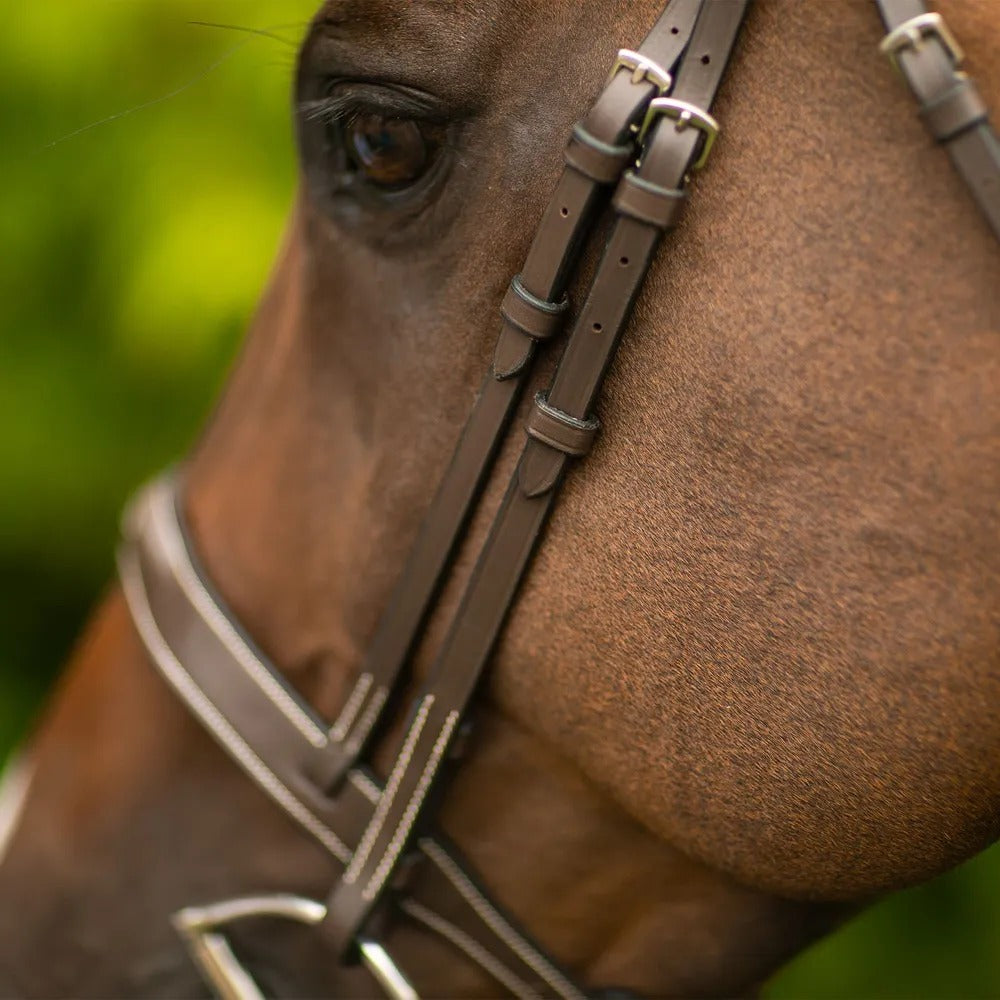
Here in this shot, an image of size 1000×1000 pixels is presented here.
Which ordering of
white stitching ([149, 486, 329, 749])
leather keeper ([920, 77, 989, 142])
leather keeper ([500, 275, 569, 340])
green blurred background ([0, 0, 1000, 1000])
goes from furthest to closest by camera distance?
green blurred background ([0, 0, 1000, 1000]) → white stitching ([149, 486, 329, 749]) → leather keeper ([500, 275, 569, 340]) → leather keeper ([920, 77, 989, 142])

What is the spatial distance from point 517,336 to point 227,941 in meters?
0.77

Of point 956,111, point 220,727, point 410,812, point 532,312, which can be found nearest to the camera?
point 956,111

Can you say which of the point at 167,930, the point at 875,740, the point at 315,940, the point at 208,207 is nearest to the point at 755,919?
the point at 875,740

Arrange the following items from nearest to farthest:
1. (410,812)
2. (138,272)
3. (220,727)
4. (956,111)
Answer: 1. (956,111)
2. (410,812)
3. (220,727)
4. (138,272)

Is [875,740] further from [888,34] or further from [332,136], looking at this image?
[332,136]

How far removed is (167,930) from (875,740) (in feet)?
2.77

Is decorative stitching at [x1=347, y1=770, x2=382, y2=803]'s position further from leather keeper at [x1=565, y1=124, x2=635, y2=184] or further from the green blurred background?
the green blurred background

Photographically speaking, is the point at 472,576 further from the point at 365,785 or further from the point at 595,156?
the point at 595,156

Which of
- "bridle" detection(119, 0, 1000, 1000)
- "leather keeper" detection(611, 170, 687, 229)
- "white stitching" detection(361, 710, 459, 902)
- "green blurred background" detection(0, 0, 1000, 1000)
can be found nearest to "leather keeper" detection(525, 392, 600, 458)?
"bridle" detection(119, 0, 1000, 1000)

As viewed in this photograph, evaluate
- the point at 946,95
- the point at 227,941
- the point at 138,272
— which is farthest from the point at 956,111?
the point at 138,272

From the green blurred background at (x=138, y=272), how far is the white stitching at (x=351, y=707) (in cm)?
118

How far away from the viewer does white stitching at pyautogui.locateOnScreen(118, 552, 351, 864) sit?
113 centimetres

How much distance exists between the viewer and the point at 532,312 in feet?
2.96

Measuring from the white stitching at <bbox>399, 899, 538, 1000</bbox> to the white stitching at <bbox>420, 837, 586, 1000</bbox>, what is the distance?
0.03 m
